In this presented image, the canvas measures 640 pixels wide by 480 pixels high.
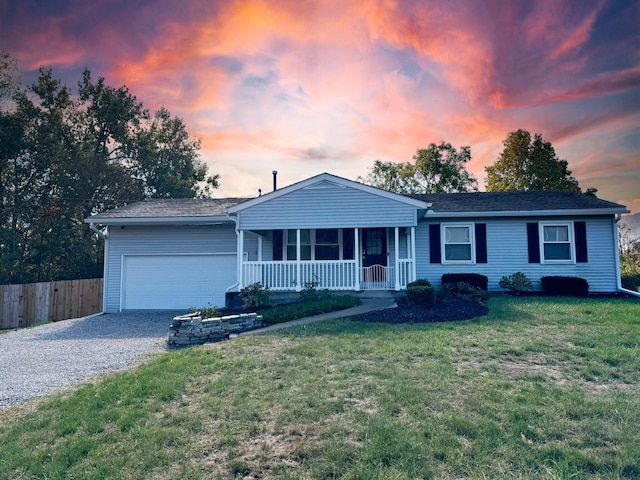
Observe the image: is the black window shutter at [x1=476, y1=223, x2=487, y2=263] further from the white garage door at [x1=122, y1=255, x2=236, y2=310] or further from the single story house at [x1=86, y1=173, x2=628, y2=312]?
the white garage door at [x1=122, y1=255, x2=236, y2=310]

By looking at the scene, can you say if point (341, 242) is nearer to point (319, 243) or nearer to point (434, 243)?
point (319, 243)

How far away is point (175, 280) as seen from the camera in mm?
14406

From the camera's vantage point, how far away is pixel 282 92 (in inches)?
476

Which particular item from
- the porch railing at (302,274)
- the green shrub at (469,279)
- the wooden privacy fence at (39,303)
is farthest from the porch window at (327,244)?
the wooden privacy fence at (39,303)

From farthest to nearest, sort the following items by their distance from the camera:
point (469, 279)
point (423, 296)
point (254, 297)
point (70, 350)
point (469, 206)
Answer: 1. point (469, 206)
2. point (469, 279)
3. point (254, 297)
4. point (423, 296)
5. point (70, 350)

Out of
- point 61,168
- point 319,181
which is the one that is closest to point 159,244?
point 319,181

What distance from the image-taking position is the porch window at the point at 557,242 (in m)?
13.8

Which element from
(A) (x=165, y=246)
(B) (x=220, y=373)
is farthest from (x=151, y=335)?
(A) (x=165, y=246)

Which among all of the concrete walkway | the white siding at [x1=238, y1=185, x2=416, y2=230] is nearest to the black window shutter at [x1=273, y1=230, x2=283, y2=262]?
the white siding at [x1=238, y1=185, x2=416, y2=230]

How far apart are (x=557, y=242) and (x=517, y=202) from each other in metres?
1.95

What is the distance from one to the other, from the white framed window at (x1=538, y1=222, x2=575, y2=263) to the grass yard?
7.65 m

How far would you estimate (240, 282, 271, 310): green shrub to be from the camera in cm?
1180

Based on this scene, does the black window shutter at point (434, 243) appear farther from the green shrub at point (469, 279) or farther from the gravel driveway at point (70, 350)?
the gravel driveway at point (70, 350)

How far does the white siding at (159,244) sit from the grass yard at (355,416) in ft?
26.7
